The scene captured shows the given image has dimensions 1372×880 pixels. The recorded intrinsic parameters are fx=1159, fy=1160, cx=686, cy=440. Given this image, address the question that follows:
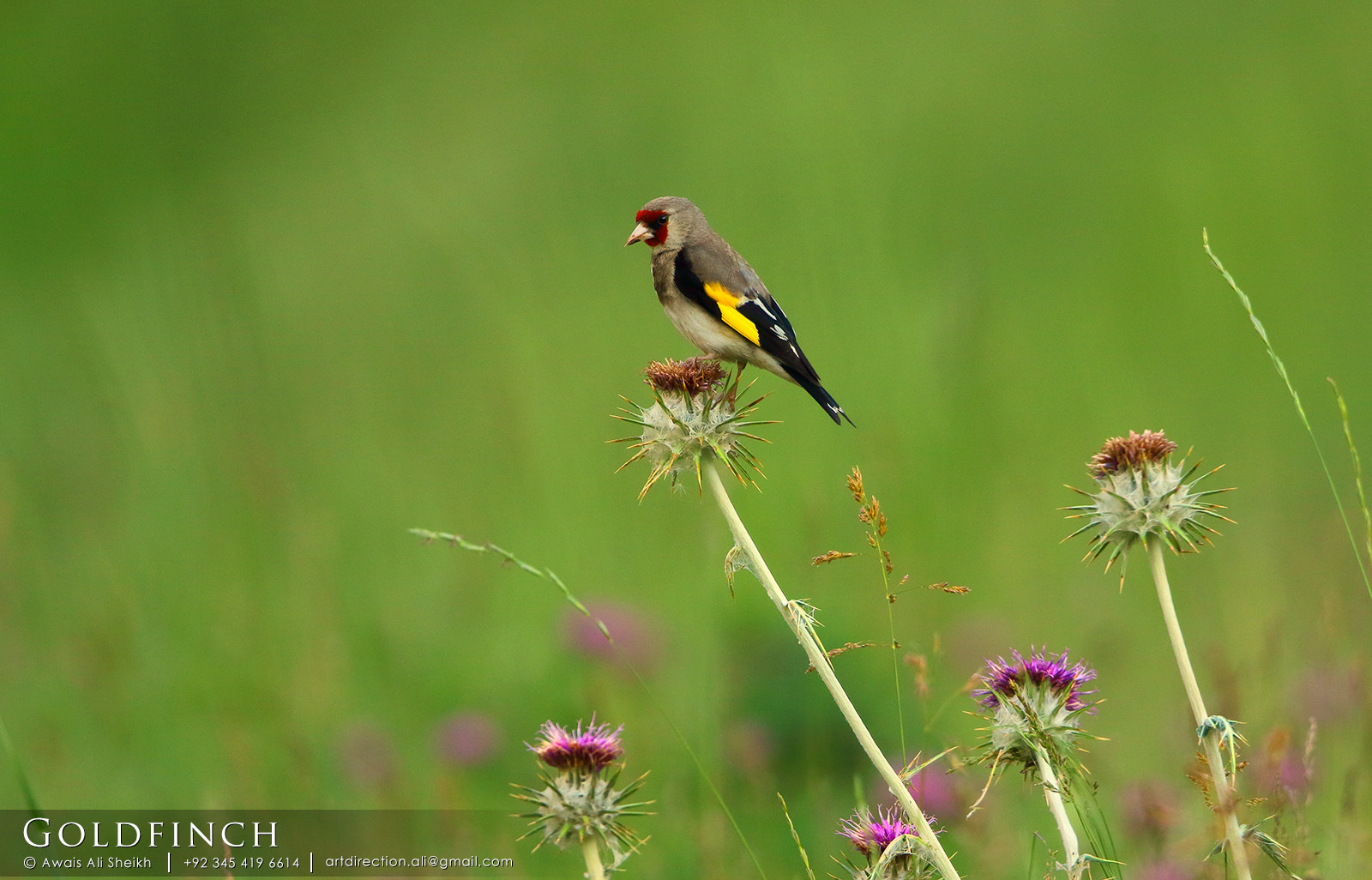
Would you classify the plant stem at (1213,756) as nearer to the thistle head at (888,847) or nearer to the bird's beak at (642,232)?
the thistle head at (888,847)

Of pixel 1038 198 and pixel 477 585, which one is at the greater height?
pixel 1038 198

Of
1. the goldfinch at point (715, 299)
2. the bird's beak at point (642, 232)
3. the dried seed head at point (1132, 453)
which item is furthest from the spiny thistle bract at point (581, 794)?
the bird's beak at point (642, 232)

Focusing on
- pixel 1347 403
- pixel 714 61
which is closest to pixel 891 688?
pixel 1347 403

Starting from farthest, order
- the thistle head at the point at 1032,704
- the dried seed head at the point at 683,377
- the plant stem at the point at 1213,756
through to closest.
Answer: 1. the dried seed head at the point at 683,377
2. the thistle head at the point at 1032,704
3. the plant stem at the point at 1213,756

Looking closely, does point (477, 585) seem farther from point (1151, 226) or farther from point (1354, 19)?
point (1354, 19)

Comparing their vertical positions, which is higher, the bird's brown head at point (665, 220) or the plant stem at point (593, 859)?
the bird's brown head at point (665, 220)

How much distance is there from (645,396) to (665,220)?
4.60 ft

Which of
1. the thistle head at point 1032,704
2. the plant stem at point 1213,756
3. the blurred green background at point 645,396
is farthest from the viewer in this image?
the blurred green background at point 645,396

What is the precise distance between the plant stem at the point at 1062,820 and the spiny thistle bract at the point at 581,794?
2.99ft

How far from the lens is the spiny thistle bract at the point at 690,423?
129 inches

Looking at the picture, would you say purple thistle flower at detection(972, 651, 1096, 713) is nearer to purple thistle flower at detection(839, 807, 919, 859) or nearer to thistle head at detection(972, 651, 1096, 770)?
thistle head at detection(972, 651, 1096, 770)

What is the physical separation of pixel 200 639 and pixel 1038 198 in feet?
42.1

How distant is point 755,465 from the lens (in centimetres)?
334

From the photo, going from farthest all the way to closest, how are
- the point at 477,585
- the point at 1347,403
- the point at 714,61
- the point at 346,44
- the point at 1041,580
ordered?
1. the point at 346,44
2. the point at 714,61
3. the point at 1347,403
4. the point at 1041,580
5. the point at 477,585
